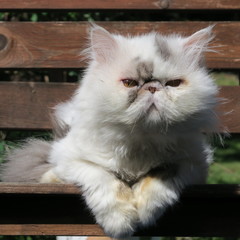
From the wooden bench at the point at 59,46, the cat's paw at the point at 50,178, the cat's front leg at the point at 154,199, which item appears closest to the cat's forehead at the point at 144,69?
the cat's front leg at the point at 154,199

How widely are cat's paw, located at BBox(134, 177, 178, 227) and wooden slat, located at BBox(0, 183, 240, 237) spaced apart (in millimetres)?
59

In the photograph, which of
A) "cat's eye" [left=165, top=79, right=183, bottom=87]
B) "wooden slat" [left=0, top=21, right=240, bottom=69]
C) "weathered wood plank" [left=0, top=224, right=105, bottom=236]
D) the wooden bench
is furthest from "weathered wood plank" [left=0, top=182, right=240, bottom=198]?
"wooden slat" [left=0, top=21, right=240, bottom=69]

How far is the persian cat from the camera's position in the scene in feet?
6.08

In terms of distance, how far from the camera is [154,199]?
1.88 meters

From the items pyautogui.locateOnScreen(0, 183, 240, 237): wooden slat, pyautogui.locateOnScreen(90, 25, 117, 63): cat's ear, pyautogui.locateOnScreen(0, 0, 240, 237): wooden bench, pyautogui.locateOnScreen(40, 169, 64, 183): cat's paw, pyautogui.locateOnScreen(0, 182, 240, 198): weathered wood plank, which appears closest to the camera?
pyautogui.locateOnScreen(0, 182, 240, 198): weathered wood plank

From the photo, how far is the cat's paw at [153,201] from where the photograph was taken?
1.87 meters

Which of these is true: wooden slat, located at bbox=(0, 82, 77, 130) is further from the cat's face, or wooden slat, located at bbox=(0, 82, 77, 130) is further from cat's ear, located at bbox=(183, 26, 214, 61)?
cat's ear, located at bbox=(183, 26, 214, 61)

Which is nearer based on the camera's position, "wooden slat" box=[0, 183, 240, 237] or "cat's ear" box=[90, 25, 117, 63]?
"wooden slat" box=[0, 183, 240, 237]

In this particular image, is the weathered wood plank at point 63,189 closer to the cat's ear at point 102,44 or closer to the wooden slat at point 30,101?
the cat's ear at point 102,44

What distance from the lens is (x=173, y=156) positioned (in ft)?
6.57

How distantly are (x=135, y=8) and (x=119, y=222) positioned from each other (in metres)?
1.59

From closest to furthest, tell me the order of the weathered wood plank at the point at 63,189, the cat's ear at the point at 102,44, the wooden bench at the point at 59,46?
the weathered wood plank at the point at 63,189 → the cat's ear at the point at 102,44 → the wooden bench at the point at 59,46

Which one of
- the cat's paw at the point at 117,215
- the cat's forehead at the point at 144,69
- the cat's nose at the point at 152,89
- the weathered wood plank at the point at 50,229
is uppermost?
the cat's forehead at the point at 144,69

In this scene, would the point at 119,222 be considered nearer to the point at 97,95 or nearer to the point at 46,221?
the point at 46,221
